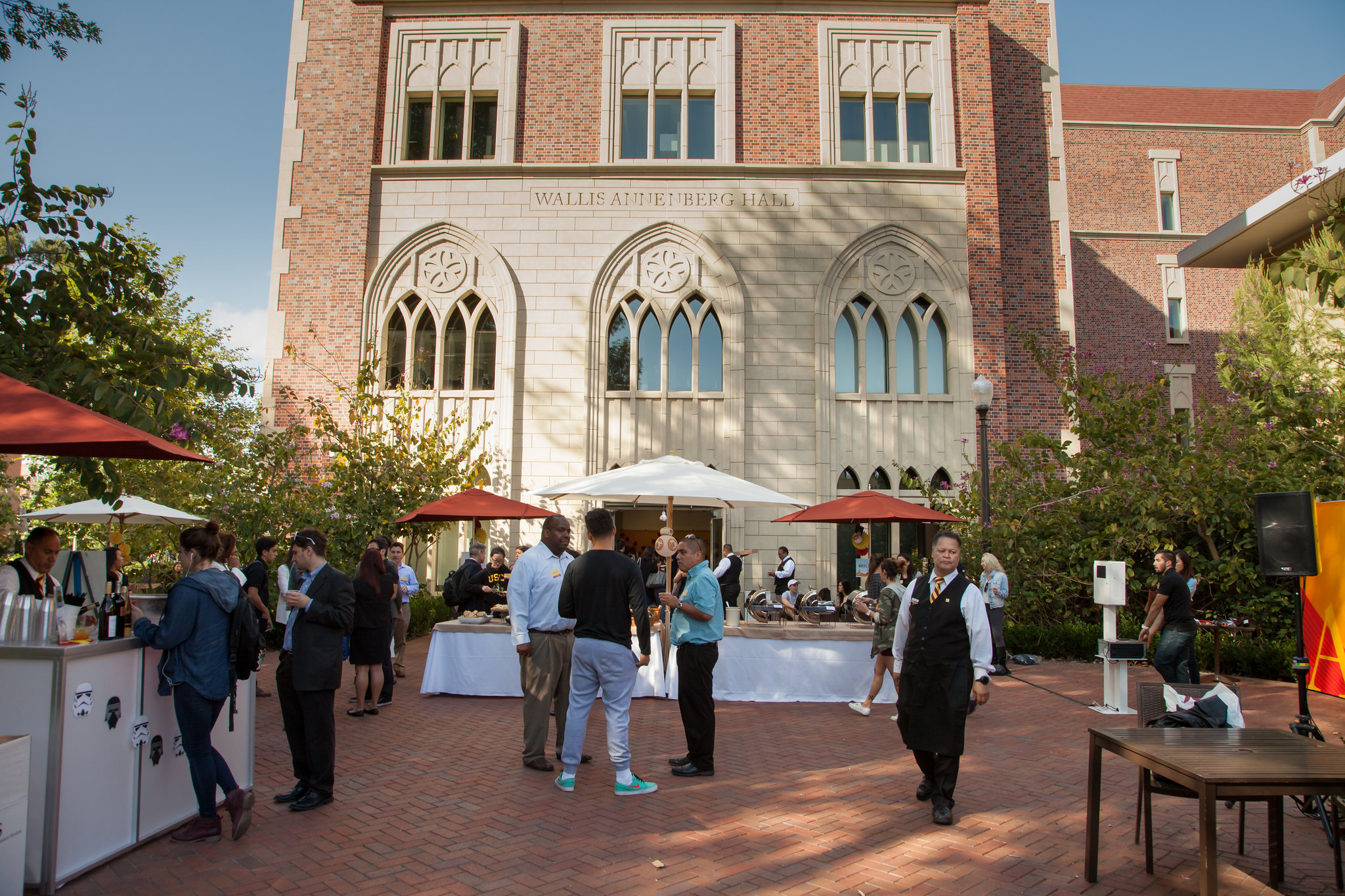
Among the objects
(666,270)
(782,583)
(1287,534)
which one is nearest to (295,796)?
(1287,534)

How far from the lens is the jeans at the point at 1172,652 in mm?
8203

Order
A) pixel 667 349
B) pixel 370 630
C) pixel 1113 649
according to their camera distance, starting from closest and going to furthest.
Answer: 1. pixel 370 630
2. pixel 1113 649
3. pixel 667 349

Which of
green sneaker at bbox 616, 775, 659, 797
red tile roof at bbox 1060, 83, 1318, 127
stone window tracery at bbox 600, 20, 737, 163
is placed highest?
red tile roof at bbox 1060, 83, 1318, 127

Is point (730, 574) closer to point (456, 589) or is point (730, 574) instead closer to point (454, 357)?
point (456, 589)

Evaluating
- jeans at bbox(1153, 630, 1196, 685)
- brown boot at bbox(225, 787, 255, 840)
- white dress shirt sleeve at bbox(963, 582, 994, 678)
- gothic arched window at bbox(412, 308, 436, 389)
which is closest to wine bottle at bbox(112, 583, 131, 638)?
brown boot at bbox(225, 787, 255, 840)

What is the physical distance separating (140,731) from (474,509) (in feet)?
24.1

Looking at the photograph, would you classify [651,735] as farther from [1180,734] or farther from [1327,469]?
[1327,469]

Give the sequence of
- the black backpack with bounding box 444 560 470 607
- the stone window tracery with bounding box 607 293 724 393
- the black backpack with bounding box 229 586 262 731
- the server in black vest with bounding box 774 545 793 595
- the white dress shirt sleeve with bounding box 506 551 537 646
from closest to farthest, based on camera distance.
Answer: the black backpack with bounding box 229 586 262 731 < the white dress shirt sleeve with bounding box 506 551 537 646 < the black backpack with bounding box 444 560 470 607 < the server in black vest with bounding box 774 545 793 595 < the stone window tracery with bounding box 607 293 724 393

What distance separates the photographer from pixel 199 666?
4719mm

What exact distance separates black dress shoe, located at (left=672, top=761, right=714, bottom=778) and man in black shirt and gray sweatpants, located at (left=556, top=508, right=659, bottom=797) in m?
0.32

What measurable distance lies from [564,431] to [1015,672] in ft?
33.1

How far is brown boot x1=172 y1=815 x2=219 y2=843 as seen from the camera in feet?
15.5

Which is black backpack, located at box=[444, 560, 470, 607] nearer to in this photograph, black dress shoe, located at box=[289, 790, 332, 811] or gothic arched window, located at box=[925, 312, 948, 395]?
black dress shoe, located at box=[289, 790, 332, 811]

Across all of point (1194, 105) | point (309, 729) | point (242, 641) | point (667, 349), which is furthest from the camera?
point (1194, 105)
